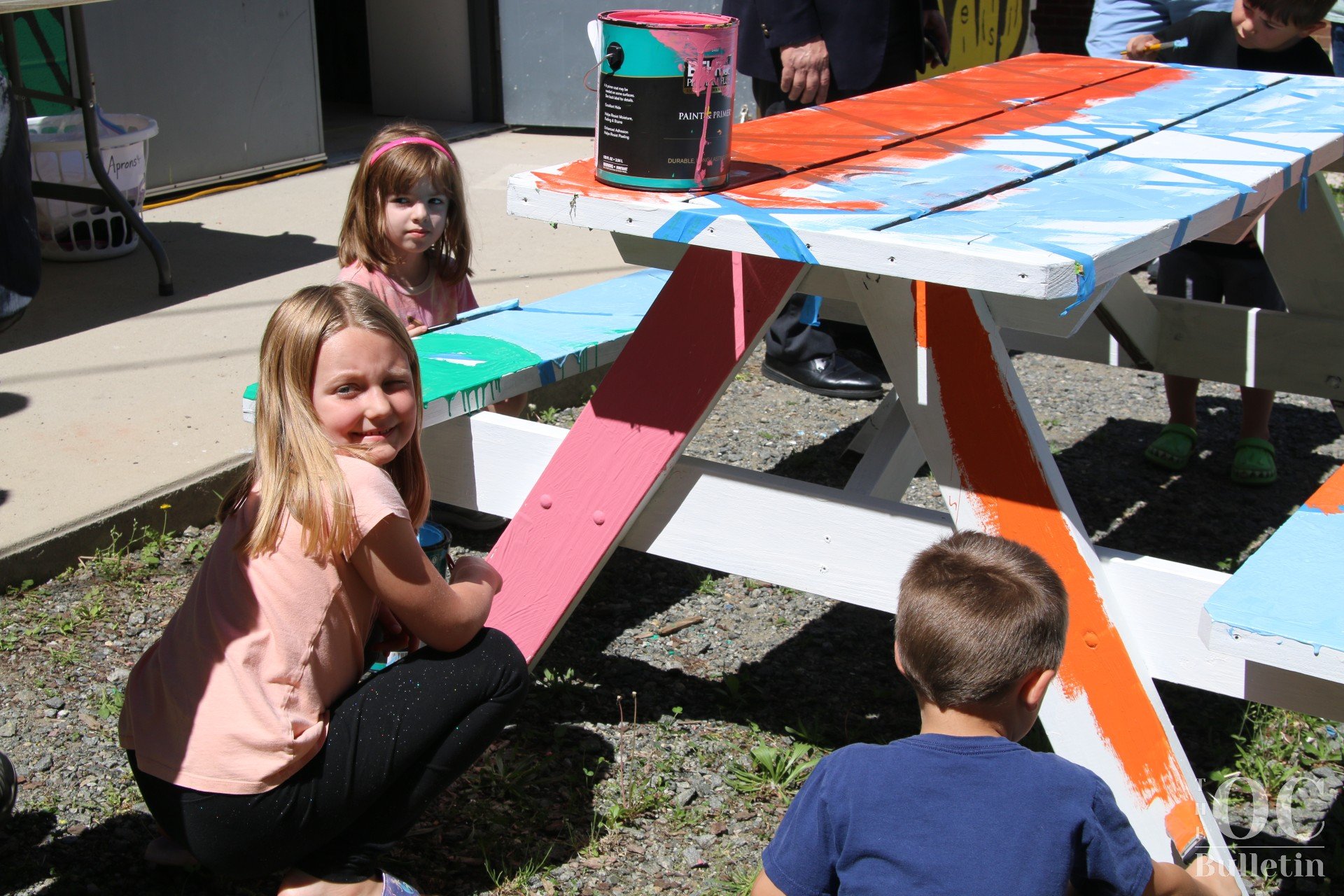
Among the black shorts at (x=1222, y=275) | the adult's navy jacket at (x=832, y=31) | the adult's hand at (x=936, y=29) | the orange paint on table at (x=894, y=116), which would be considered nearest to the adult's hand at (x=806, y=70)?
the adult's navy jacket at (x=832, y=31)

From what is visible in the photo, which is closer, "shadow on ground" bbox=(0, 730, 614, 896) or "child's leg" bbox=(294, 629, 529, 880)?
A: "child's leg" bbox=(294, 629, 529, 880)

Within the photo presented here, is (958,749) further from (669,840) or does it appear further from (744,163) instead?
(744,163)

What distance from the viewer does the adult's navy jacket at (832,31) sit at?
367 centimetres

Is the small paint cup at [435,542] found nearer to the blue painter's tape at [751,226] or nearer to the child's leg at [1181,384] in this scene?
the blue painter's tape at [751,226]

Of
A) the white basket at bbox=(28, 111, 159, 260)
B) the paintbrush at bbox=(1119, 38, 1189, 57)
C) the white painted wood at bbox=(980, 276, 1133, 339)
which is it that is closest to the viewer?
the white painted wood at bbox=(980, 276, 1133, 339)

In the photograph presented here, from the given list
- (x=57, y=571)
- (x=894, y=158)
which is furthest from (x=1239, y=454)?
(x=57, y=571)

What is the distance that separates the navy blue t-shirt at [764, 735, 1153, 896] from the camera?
48.8 inches

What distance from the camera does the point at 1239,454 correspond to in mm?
3615

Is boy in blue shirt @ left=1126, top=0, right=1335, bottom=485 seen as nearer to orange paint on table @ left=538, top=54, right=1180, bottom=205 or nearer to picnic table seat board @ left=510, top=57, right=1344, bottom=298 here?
orange paint on table @ left=538, top=54, right=1180, bottom=205

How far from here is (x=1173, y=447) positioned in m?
3.69

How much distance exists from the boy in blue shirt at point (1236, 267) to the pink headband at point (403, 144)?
2048mm

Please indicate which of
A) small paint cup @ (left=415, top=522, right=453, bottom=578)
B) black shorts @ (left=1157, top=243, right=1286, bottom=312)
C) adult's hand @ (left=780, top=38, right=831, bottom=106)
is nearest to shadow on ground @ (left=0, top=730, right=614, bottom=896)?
small paint cup @ (left=415, top=522, right=453, bottom=578)

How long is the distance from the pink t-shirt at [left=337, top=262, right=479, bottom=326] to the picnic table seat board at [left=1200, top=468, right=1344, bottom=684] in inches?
70.4

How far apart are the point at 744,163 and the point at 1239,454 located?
2.20 meters
